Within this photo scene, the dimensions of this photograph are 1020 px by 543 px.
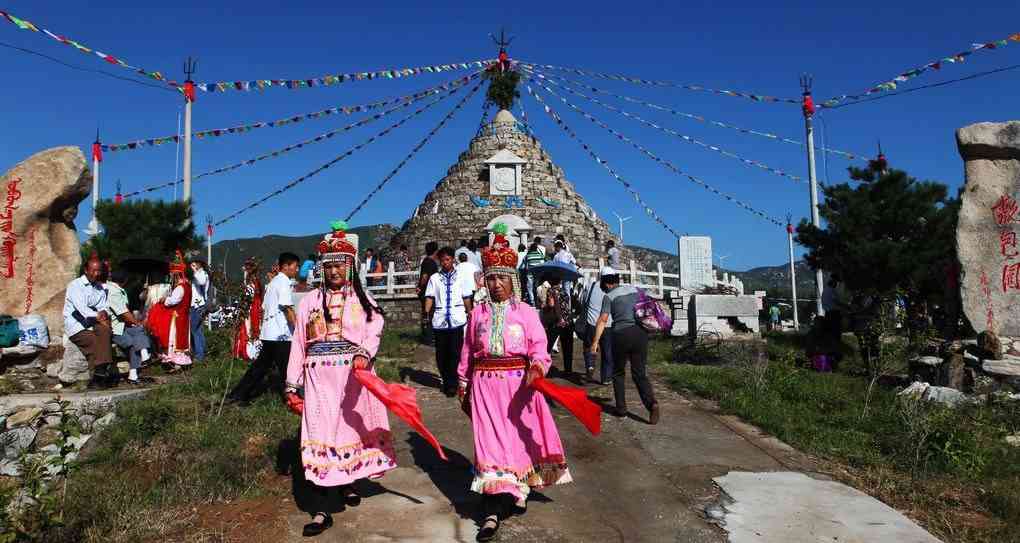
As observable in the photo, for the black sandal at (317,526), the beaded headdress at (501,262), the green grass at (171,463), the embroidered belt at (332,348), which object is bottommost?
the black sandal at (317,526)

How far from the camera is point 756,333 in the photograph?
43.4 feet

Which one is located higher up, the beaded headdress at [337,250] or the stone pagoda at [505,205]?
the stone pagoda at [505,205]

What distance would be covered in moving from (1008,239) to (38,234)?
44.9 ft

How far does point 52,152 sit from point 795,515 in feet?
35.1

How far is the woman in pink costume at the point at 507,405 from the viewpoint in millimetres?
4238

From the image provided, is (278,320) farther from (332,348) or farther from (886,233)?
(886,233)

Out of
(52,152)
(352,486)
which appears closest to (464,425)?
(352,486)

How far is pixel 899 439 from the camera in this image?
242 inches

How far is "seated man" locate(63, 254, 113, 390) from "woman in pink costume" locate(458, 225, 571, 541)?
5631 millimetres

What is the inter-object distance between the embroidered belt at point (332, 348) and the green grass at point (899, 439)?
4.05 m

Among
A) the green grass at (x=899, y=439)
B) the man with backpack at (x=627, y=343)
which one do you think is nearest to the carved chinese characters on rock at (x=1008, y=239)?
the green grass at (x=899, y=439)

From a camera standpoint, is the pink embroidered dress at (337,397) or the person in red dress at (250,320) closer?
the pink embroidered dress at (337,397)

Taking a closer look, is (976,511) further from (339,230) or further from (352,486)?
(339,230)

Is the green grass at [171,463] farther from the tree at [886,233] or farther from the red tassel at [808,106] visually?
the red tassel at [808,106]
